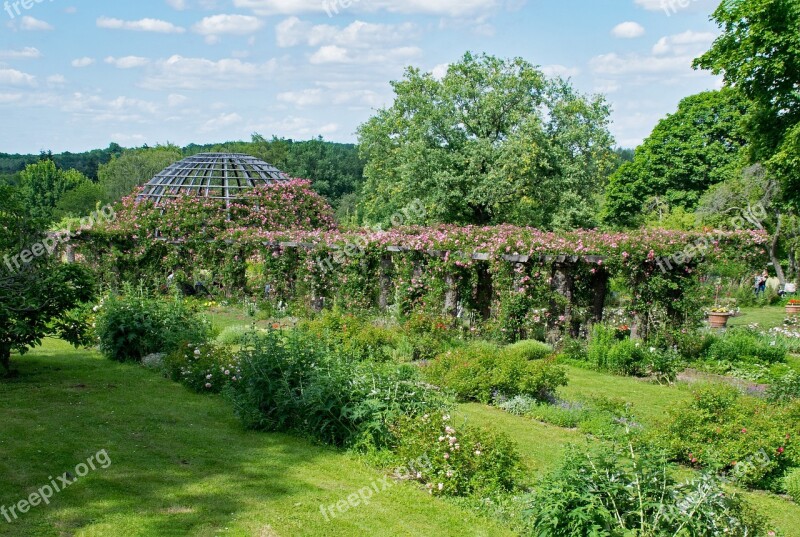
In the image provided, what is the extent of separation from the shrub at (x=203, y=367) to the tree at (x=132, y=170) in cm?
5150

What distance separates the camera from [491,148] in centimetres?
2292

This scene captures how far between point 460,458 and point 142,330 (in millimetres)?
6422

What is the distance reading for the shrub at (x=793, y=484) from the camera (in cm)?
591

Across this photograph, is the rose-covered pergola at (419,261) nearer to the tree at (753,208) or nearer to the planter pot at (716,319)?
the planter pot at (716,319)

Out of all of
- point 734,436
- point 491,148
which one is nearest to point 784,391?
point 734,436

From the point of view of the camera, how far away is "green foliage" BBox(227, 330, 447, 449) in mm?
6484

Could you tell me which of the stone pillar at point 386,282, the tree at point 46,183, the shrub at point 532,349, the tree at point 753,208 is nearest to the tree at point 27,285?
the shrub at point 532,349

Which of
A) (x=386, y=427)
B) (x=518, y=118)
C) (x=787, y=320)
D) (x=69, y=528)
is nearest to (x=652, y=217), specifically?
(x=518, y=118)

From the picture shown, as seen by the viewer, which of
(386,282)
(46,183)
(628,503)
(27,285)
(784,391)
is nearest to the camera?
(628,503)

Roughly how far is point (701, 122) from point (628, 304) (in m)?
24.5

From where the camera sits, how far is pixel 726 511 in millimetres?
4402

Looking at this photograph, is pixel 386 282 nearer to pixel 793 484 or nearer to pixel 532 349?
pixel 532 349

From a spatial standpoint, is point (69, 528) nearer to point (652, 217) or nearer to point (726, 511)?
point (726, 511)

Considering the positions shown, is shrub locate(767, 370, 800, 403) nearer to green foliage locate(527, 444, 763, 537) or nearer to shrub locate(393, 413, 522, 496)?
green foliage locate(527, 444, 763, 537)
